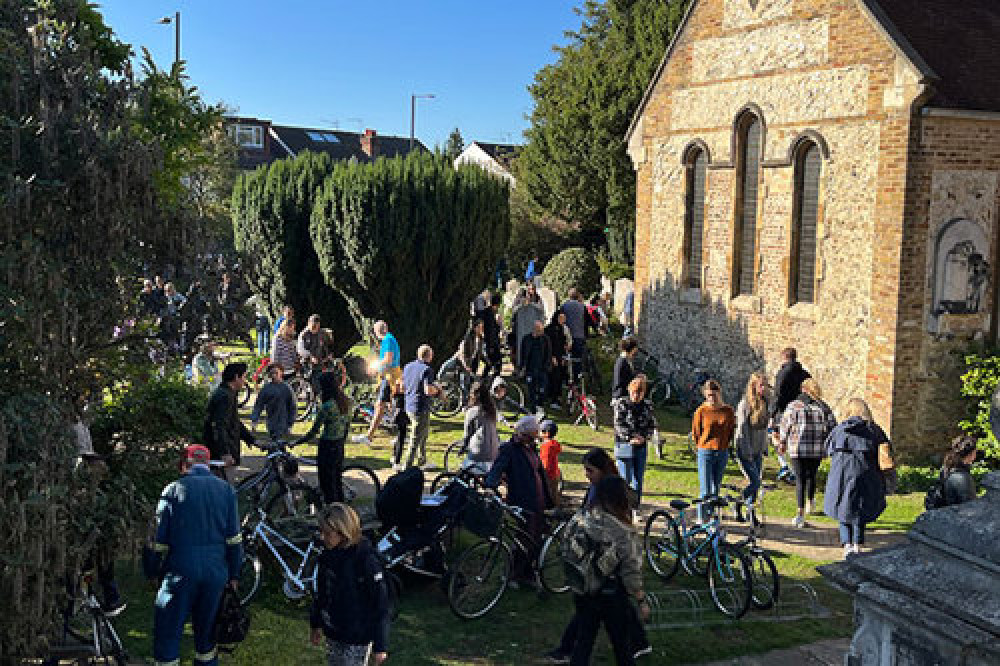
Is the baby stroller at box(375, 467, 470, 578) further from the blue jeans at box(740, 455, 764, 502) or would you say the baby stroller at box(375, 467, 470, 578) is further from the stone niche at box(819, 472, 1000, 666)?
the stone niche at box(819, 472, 1000, 666)

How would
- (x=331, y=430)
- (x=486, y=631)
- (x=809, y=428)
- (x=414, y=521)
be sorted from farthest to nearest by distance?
(x=809, y=428) → (x=331, y=430) → (x=414, y=521) → (x=486, y=631)

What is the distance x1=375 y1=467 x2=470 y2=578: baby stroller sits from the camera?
889cm

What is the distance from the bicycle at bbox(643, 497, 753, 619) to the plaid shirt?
203cm

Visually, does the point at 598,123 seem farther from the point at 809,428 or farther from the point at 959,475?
the point at 959,475

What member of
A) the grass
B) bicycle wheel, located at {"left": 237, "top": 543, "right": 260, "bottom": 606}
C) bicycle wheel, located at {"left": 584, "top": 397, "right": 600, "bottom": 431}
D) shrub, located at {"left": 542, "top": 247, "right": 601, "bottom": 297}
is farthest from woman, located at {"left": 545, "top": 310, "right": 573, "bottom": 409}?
shrub, located at {"left": 542, "top": 247, "right": 601, "bottom": 297}

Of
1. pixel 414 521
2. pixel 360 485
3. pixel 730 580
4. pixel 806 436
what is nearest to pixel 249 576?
pixel 414 521

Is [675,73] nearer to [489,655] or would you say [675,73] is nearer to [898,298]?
[898,298]

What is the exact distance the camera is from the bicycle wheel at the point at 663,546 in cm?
991

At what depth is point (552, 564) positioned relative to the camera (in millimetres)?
9461

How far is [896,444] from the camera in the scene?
14977 mm

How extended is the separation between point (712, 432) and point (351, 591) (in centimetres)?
636

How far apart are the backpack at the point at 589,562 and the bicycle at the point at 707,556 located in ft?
8.65

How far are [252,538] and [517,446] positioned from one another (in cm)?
261

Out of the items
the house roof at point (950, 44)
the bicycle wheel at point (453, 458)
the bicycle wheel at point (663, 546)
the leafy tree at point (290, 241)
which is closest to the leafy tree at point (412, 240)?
the leafy tree at point (290, 241)
